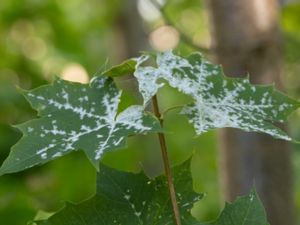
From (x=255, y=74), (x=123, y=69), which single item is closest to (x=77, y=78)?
(x=255, y=74)

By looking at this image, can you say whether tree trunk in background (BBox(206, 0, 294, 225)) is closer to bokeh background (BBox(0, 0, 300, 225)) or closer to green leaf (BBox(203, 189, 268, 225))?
bokeh background (BBox(0, 0, 300, 225))

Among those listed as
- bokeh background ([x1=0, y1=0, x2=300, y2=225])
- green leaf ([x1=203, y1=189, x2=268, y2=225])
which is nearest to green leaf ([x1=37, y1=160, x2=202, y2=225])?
green leaf ([x1=203, y1=189, x2=268, y2=225])

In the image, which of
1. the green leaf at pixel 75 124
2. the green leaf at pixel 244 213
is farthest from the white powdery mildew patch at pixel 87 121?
the green leaf at pixel 244 213

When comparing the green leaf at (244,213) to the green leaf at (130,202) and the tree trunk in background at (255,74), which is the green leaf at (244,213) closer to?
the green leaf at (130,202)

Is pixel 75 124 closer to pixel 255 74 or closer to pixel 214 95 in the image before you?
pixel 214 95

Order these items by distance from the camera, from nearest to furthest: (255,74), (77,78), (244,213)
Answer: (244,213) < (255,74) < (77,78)

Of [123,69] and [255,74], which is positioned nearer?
[123,69]
